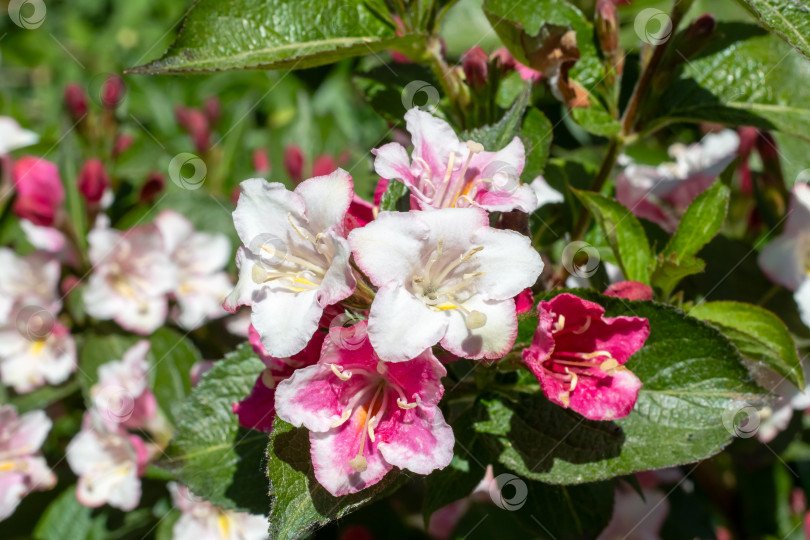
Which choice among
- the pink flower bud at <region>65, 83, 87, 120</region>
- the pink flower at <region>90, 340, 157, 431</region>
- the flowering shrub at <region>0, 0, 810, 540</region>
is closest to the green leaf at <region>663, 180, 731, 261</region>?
the flowering shrub at <region>0, 0, 810, 540</region>

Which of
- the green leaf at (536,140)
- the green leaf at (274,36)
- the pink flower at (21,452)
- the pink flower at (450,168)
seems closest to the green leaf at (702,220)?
the green leaf at (536,140)

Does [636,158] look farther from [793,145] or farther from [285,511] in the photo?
[285,511]

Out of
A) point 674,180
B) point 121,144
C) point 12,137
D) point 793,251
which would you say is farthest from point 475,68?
point 12,137

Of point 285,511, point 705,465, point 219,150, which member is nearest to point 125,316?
point 219,150

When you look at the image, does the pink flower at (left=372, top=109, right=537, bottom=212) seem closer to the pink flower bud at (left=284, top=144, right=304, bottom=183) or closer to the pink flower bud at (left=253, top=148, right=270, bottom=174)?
the pink flower bud at (left=284, top=144, right=304, bottom=183)

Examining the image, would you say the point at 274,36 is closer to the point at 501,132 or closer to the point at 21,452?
the point at 501,132

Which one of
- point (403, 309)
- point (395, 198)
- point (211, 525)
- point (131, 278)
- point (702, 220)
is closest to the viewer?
point (403, 309)

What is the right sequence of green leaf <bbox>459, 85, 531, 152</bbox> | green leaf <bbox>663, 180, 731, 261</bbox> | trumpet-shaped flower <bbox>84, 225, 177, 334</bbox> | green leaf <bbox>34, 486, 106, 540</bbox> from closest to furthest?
green leaf <bbox>459, 85, 531, 152</bbox>
green leaf <bbox>663, 180, 731, 261</bbox>
green leaf <bbox>34, 486, 106, 540</bbox>
trumpet-shaped flower <bbox>84, 225, 177, 334</bbox>
